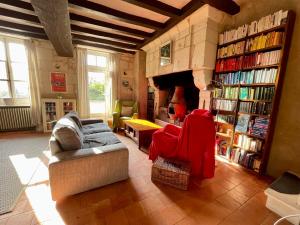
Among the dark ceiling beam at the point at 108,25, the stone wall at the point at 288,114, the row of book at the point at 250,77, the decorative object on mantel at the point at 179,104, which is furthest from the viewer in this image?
the decorative object on mantel at the point at 179,104

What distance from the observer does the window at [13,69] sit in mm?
3771

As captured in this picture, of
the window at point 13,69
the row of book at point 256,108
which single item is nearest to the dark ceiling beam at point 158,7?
the row of book at point 256,108

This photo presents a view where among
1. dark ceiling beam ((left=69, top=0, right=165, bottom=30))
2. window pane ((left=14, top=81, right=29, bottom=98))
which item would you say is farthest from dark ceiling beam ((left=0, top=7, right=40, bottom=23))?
window pane ((left=14, top=81, right=29, bottom=98))

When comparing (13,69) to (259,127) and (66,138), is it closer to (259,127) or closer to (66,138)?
(66,138)

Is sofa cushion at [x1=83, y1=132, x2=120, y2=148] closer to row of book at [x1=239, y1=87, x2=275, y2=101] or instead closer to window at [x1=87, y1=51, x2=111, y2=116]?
row of book at [x1=239, y1=87, x2=275, y2=101]

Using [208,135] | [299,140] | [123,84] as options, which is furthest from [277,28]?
[123,84]

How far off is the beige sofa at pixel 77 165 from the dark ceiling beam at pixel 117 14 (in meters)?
1.95

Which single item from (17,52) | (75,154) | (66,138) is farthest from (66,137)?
(17,52)

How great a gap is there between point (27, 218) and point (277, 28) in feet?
11.8

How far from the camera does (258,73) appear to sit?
2145mm

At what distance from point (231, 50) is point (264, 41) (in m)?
0.48

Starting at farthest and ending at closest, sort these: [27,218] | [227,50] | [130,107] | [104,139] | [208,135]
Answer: [130,107] < [227,50] < [104,139] < [208,135] < [27,218]

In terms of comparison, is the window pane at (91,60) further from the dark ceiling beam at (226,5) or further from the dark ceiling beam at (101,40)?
the dark ceiling beam at (226,5)

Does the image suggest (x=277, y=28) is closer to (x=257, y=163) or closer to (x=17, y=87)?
(x=257, y=163)
